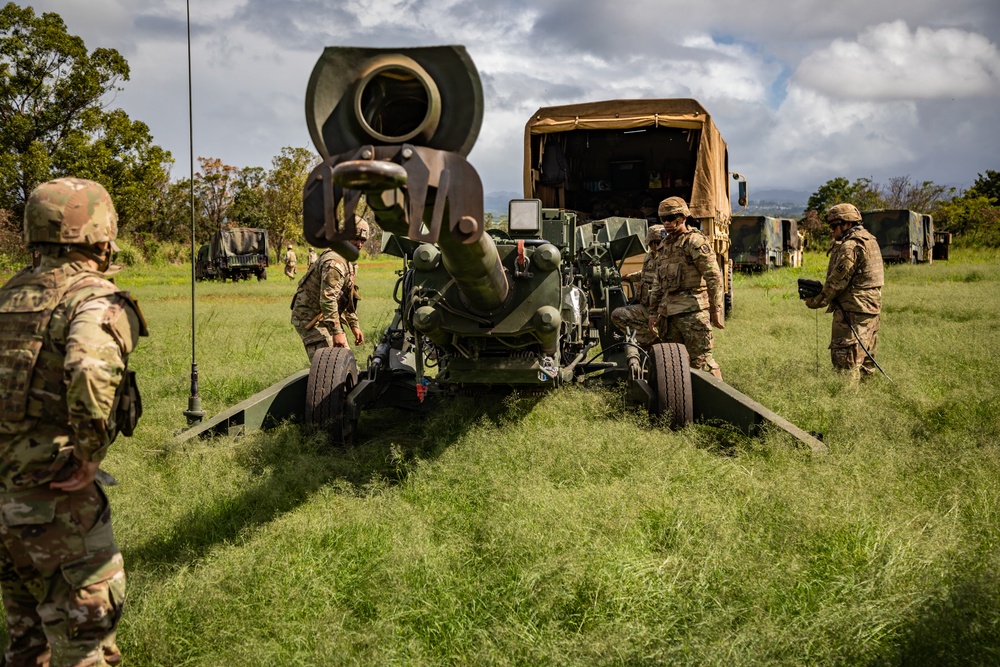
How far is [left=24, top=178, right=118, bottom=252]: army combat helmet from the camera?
292 cm

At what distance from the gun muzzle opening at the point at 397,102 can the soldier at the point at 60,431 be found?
1.06 meters

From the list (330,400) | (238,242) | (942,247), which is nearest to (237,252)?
(238,242)

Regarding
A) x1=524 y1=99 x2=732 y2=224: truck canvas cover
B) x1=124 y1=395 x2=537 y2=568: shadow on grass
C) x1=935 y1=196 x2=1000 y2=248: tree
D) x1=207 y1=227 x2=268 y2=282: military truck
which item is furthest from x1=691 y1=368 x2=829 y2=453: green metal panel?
x1=935 y1=196 x2=1000 y2=248: tree

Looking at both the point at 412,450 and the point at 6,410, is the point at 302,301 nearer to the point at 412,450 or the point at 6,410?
the point at 412,450

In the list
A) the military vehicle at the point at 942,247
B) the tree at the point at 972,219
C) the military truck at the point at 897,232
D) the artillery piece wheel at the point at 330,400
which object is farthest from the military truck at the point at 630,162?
the tree at the point at 972,219

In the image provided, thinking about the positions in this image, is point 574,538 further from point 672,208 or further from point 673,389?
point 672,208

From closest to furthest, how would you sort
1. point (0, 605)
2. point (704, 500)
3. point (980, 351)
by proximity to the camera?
point (0, 605) → point (704, 500) → point (980, 351)

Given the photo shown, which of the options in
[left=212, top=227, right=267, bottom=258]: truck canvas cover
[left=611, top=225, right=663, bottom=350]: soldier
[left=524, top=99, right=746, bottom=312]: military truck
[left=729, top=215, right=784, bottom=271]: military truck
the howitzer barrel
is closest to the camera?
the howitzer barrel

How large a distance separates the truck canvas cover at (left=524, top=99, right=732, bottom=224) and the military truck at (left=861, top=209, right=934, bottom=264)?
46.6 ft

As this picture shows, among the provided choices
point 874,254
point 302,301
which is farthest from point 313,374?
point 874,254

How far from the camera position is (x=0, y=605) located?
3639 millimetres

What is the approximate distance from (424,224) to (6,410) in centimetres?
157

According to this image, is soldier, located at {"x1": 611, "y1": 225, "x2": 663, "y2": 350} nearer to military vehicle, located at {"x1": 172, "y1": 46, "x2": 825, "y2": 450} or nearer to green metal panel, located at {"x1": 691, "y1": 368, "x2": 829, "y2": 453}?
military vehicle, located at {"x1": 172, "y1": 46, "x2": 825, "y2": 450}

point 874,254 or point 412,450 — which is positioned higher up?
point 874,254
